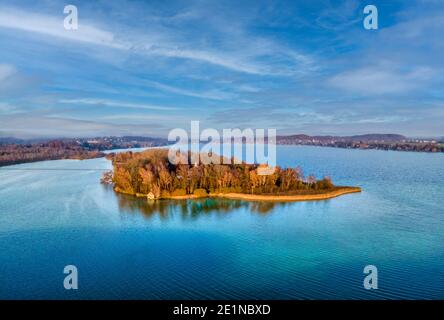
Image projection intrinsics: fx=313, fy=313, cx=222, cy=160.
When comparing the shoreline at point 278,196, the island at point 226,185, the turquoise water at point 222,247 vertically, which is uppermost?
the island at point 226,185

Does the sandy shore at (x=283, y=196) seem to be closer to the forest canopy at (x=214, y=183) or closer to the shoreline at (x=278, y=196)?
the shoreline at (x=278, y=196)

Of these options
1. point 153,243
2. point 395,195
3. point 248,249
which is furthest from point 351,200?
point 153,243

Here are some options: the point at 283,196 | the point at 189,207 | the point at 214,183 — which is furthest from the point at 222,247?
the point at 214,183

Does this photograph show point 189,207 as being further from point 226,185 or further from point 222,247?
point 222,247

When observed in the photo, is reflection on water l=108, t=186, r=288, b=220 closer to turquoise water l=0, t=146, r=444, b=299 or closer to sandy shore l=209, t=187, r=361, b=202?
turquoise water l=0, t=146, r=444, b=299

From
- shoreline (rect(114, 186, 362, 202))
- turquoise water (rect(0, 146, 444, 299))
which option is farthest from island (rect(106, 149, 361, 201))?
turquoise water (rect(0, 146, 444, 299))

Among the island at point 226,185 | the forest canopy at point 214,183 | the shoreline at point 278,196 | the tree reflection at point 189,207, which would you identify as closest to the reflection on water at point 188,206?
the tree reflection at point 189,207
